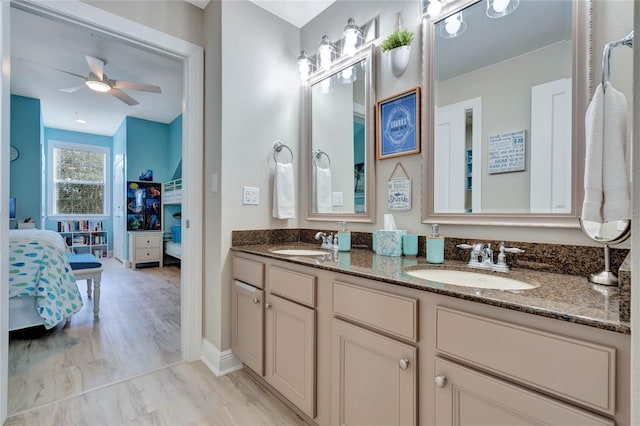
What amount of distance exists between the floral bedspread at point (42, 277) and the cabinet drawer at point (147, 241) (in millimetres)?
3034

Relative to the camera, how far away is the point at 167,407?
5.25 feet

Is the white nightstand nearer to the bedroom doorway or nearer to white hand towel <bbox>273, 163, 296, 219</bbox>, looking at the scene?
the bedroom doorway

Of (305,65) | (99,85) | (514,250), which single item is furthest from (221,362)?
(99,85)

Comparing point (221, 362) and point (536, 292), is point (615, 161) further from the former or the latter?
point (221, 362)

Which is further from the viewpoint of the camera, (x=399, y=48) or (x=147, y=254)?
(x=147, y=254)

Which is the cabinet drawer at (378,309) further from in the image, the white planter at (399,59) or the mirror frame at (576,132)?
the white planter at (399,59)

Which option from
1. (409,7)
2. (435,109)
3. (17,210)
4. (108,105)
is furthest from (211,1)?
(17,210)

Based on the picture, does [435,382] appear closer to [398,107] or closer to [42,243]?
[398,107]

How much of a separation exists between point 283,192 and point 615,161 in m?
1.70

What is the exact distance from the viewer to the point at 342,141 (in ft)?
6.80

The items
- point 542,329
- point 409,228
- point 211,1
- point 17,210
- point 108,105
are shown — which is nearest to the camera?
point 542,329

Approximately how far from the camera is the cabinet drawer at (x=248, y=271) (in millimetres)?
1694

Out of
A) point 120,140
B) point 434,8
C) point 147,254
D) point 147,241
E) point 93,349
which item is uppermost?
point 120,140

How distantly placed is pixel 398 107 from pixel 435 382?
134 cm
